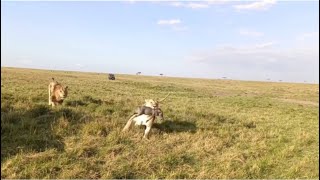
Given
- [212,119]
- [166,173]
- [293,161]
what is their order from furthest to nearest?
[212,119] → [293,161] → [166,173]

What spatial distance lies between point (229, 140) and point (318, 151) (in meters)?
2.93

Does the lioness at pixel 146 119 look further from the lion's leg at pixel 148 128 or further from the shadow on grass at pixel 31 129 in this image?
the shadow on grass at pixel 31 129

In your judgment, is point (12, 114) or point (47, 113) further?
point (47, 113)

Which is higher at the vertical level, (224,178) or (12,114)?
(12,114)

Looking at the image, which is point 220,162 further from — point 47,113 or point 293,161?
point 47,113

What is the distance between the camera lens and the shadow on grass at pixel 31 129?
31.4 feet

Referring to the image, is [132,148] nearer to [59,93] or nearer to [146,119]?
[146,119]

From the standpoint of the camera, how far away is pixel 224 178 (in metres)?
9.34

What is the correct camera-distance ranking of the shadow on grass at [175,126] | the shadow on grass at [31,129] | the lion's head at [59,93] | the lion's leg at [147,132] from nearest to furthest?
1. the shadow on grass at [31,129]
2. the lion's leg at [147,132]
3. the shadow on grass at [175,126]
4. the lion's head at [59,93]

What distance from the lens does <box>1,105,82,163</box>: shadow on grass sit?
957cm

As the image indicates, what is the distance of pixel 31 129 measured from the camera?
1085 centimetres

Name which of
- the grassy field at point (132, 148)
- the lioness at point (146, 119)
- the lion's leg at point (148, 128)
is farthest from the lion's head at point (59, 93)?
the lion's leg at point (148, 128)

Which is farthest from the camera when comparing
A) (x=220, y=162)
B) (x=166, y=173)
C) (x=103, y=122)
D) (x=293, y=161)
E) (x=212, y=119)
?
(x=212, y=119)

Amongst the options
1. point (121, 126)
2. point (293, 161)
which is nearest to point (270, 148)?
point (293, 161)
